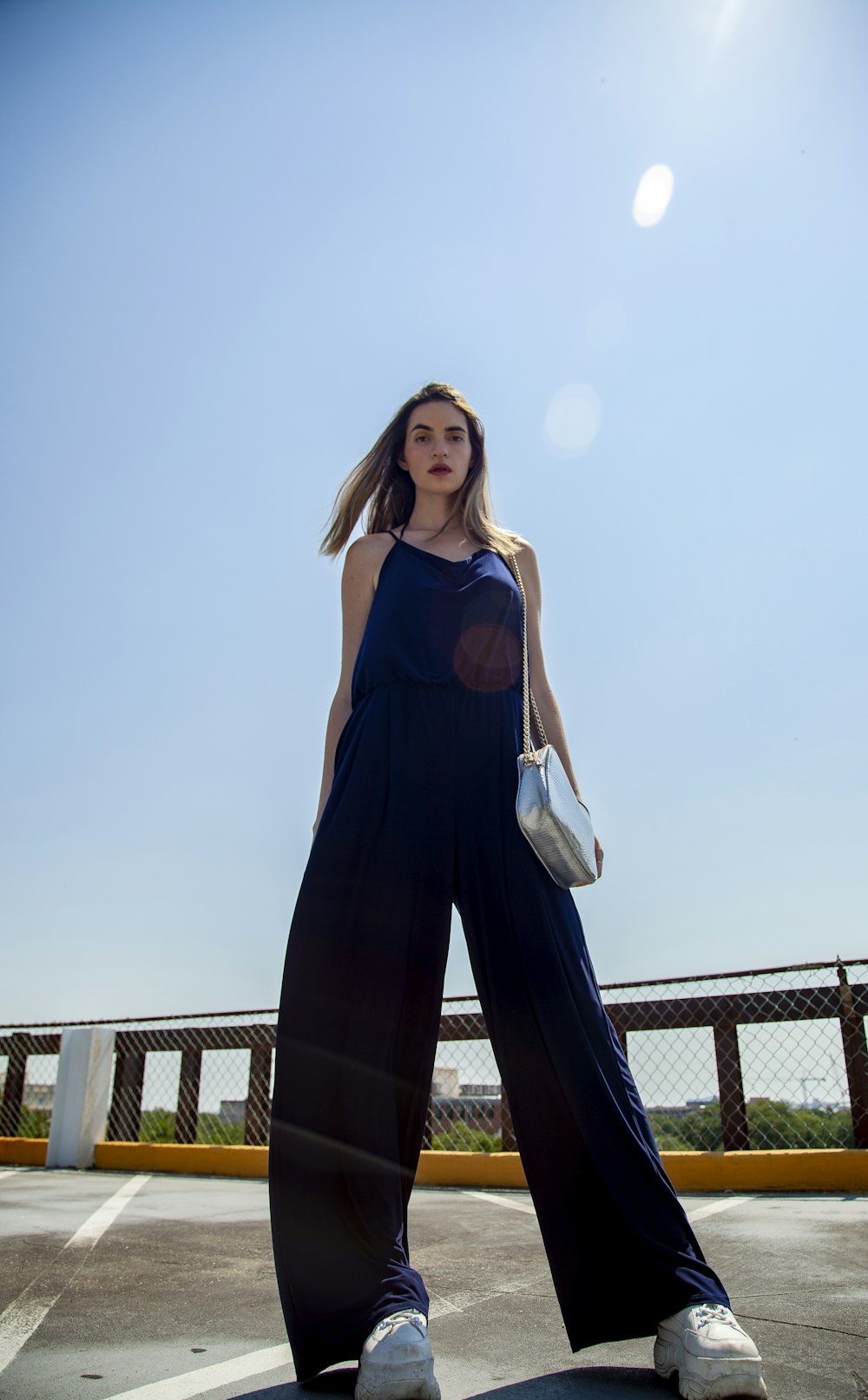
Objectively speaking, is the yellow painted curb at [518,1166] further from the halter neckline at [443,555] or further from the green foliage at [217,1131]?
the halter neckline at [443,555]

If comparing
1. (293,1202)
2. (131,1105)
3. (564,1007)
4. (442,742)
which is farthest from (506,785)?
(131,1105)

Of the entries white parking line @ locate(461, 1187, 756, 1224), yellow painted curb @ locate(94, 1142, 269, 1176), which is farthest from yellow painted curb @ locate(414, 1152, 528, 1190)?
yellow painted curb @ locate(94, 1142, 269, 1176)

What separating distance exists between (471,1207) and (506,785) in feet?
10.2

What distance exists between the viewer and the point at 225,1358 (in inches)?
64.7

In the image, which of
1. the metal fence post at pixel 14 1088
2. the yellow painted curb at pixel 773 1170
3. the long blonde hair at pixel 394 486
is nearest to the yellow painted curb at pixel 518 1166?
the yellow painted curb at pixel 773 1170

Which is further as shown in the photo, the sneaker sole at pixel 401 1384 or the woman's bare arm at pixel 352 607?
the woman's bare arm at pixel 352 607

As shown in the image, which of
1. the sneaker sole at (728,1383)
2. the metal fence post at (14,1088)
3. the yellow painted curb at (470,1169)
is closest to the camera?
the sneaker sole at (728,1383)

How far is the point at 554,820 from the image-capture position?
5.56 ft

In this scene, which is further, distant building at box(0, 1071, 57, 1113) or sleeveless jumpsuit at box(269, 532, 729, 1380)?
distant building at box(0, 1071, 57, 1113)

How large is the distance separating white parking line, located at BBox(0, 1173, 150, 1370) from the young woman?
64 cm

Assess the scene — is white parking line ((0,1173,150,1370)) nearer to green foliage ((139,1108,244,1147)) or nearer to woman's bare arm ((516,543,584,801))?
woman's bare arm ((516,543,584,801))

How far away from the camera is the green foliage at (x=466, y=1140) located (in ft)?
19.0

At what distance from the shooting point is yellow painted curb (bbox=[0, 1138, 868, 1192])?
4.52m

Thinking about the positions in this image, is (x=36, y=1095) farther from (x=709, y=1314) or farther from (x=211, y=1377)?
(x=709, y=1314)
